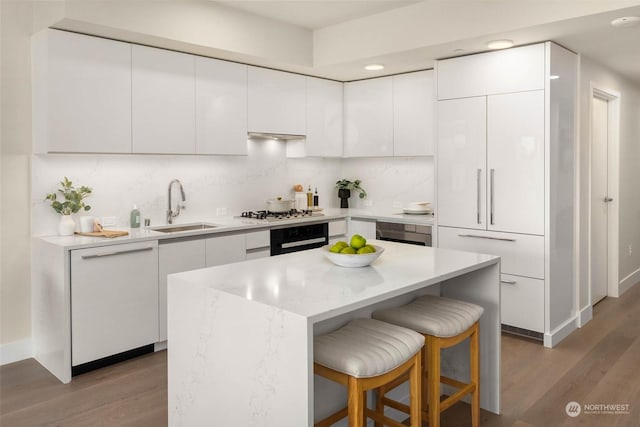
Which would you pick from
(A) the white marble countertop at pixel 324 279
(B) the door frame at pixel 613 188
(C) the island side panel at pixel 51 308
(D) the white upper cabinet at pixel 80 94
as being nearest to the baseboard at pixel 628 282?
(B) the door frame at pixel 613 188

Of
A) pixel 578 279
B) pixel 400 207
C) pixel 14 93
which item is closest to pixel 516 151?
pixel 578 279

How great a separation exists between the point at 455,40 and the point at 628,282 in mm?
3737

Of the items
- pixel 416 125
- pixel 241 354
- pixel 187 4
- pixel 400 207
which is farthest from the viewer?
pixel 400 207

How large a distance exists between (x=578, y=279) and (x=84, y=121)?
4100mm

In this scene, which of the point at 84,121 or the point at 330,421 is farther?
the point at 84,121

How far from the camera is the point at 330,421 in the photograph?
2.34m

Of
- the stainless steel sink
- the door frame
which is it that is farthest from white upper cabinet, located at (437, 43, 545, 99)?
the stainless steel sink

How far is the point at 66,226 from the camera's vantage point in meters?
3.67

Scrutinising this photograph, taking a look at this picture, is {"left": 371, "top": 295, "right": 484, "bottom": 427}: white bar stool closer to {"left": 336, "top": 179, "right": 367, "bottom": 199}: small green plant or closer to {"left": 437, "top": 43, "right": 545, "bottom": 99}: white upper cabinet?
{"left": 437, "top": 43, "right": 545, "bottom": 99}: white upper cabinet

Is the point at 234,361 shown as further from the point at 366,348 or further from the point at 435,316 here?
the point at 435,316

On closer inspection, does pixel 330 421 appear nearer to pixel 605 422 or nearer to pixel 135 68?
pixel 605 422

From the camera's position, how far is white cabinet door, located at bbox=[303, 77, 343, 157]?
5191 mm

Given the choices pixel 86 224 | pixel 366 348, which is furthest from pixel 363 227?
pixel 366 348

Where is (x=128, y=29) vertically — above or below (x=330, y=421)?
above
